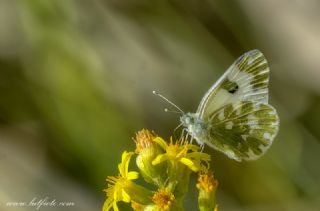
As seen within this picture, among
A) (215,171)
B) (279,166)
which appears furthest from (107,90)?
(279,166)

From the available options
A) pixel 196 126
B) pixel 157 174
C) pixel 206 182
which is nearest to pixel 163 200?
pixel 157 174

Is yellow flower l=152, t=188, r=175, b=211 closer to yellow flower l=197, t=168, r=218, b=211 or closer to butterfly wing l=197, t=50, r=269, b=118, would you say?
yellow flower l=197, t=168, r=218, b=211

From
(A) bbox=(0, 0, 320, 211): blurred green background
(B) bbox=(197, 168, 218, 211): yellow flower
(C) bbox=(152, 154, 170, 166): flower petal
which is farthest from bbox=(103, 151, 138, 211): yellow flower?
(A) bbox=(0, 0, 320, 211): blurred green background

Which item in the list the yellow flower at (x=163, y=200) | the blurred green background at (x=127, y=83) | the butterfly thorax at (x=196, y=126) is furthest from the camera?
the blurred green background at (x=127, y=83)

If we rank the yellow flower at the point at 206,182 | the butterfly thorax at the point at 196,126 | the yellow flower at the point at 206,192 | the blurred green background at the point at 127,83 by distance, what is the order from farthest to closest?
the blurred green background at the point at 127,83
the butterfly thorax at the point at 196,126
the yellow flower at the point at 206,182
the yellow flower at the point at 206,192

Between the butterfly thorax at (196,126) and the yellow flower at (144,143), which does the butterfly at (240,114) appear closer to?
the butterfly thorax at (196,126)

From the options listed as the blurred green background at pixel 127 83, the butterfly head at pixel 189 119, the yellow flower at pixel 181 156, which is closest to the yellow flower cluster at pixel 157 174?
the yellow flower at pixel 181 156
